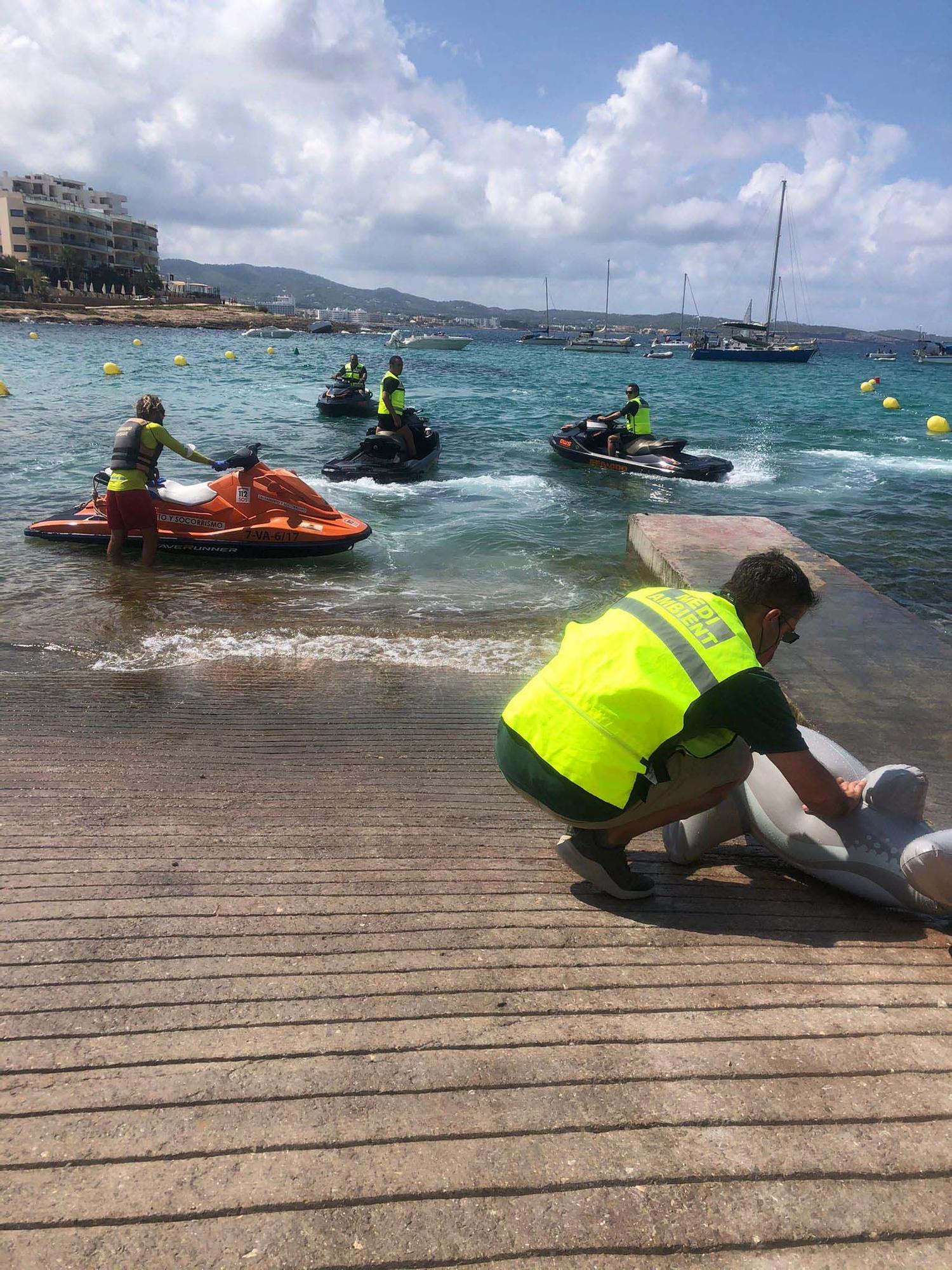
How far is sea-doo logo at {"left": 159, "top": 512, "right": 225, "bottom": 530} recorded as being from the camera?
9516 millimetres

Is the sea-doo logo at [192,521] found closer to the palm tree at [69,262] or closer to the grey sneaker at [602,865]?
the grey sneaker at [602,865]

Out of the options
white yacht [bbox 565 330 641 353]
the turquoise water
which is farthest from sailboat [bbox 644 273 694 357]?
the turquoise water

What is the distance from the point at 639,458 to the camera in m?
16.5

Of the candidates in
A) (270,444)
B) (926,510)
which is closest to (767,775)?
(926,510)

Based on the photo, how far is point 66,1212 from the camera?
167 centimetres

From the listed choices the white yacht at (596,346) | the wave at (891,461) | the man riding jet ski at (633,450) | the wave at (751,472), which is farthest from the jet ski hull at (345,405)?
the white yacht at (596,346)

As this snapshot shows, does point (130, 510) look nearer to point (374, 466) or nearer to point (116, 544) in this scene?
point (116, 544)

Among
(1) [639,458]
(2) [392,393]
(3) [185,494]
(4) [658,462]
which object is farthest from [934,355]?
(3) [185,494]

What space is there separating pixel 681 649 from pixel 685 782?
1.82ft

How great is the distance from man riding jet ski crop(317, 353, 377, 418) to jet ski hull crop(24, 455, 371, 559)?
12.3 metres

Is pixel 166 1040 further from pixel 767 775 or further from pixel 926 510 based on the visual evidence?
pixel 926 510

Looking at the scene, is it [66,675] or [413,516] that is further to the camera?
[413,516]

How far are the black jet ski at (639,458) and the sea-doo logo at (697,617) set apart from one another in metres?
14.0

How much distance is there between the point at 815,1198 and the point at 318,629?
255 inches
